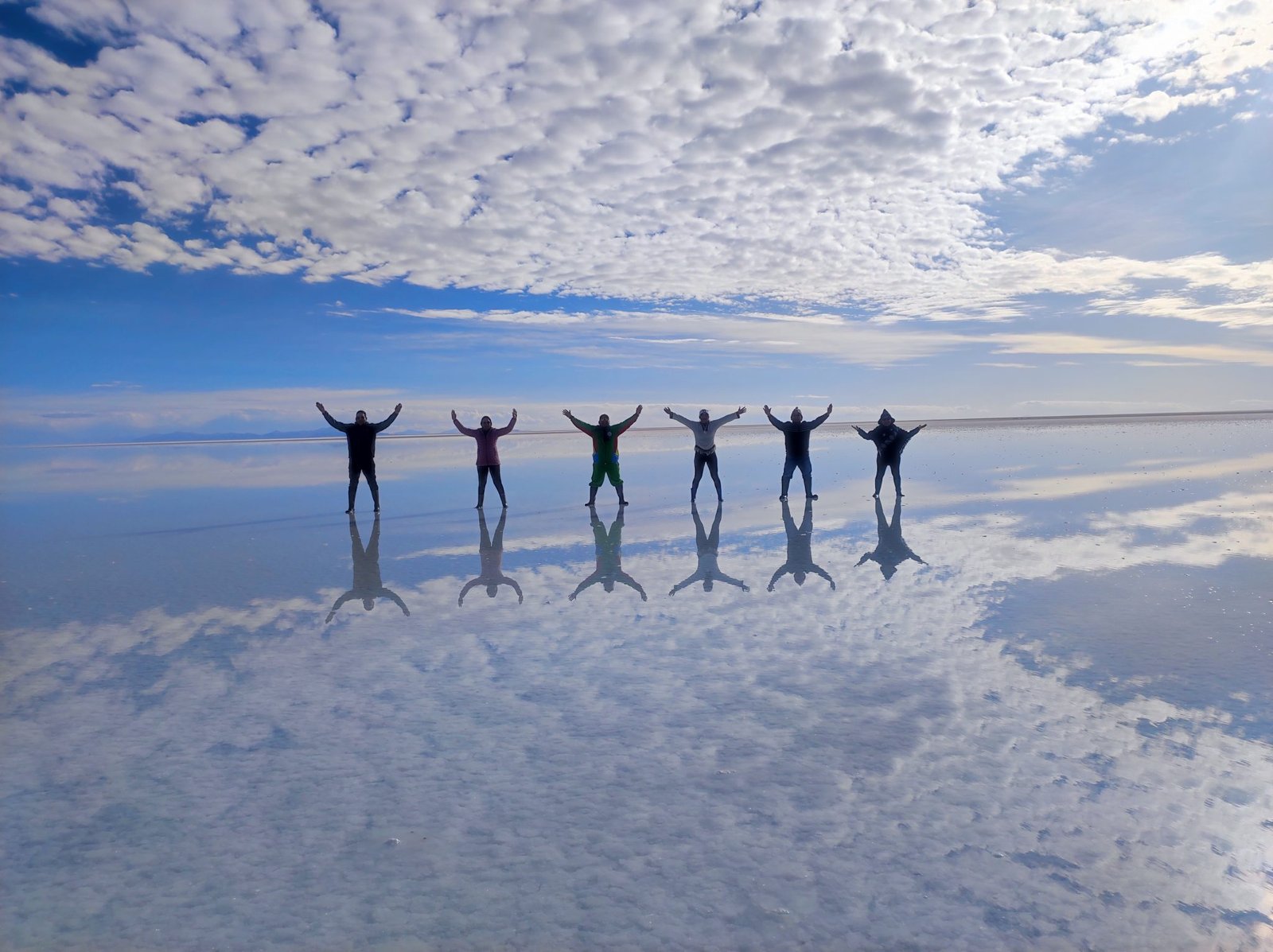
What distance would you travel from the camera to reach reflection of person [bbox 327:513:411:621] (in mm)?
8805

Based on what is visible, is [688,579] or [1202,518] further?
[1202,518]

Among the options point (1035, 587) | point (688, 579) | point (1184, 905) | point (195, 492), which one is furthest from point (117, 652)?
point (195, 492)

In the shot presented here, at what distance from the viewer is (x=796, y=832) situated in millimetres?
3861

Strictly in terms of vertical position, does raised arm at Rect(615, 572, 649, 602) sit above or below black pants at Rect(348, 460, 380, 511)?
below

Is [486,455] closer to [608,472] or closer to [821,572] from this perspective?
[608,472]

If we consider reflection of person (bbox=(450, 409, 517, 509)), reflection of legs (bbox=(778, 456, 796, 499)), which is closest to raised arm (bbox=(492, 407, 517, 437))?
reflection of person (bbox=(450, 409, 517, 509))

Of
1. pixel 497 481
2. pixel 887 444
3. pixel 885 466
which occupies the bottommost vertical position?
pixel 497 481

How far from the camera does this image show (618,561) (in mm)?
11070

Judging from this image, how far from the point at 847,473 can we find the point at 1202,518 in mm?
12873

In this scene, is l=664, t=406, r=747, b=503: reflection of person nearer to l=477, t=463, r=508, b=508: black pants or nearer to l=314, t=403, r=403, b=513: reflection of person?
l=477, t=463, r=508, b=508: black pants

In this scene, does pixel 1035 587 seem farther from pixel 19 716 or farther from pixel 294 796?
pixel 19 716

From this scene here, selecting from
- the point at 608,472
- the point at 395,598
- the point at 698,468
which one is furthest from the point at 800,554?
the point at 608,472

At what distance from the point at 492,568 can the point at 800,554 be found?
15.0 ft

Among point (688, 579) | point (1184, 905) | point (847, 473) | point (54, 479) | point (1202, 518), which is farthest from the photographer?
point (54, 479)
